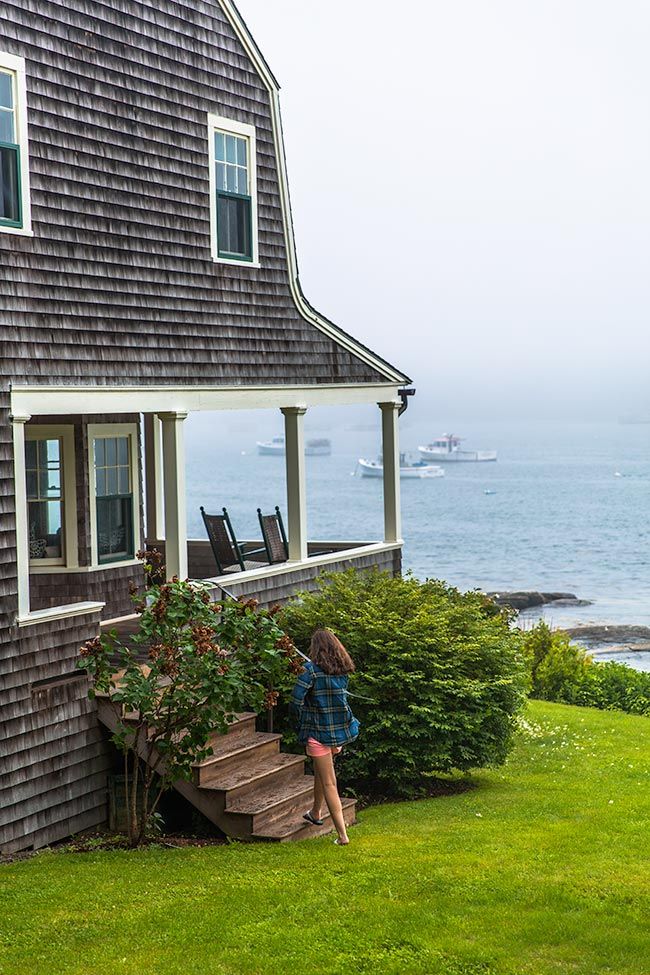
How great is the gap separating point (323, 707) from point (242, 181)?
264 inches

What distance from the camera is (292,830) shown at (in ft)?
33.9

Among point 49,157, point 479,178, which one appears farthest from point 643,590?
point 49,157

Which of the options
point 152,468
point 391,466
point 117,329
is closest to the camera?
point 117,329

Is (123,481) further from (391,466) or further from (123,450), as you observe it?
(391,466)

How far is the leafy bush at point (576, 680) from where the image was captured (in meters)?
21.9

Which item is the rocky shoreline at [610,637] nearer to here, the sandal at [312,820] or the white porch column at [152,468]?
the white porch column at [152,468]

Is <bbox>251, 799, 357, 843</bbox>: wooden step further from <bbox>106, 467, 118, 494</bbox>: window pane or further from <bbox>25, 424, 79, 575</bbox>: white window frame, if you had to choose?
<bbox>106, 467, 118, 494</bbox>: window pane

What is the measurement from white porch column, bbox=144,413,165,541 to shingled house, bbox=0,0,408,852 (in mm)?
30

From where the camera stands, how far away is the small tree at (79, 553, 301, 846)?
32.5ft

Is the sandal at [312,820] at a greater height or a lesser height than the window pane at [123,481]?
lesser

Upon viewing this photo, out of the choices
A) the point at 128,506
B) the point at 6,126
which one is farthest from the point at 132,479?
the point at 6,126

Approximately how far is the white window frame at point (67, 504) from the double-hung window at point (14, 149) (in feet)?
12.5

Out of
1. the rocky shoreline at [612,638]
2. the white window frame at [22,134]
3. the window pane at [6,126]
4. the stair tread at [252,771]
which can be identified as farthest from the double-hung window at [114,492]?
the rocky shoreline at [612,638]

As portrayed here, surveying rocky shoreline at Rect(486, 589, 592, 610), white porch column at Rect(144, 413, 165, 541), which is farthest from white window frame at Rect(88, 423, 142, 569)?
rocky shoreline at Rect(486, 589, 592, 610)
